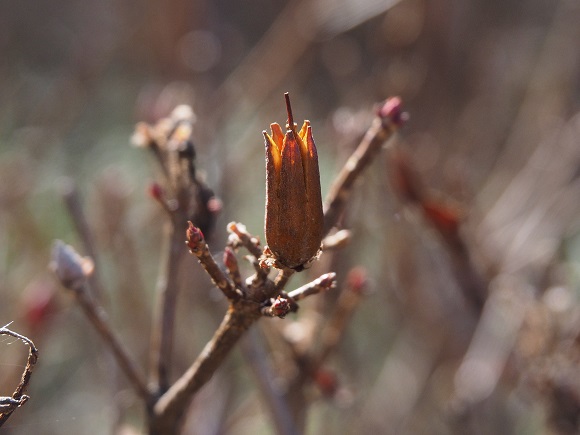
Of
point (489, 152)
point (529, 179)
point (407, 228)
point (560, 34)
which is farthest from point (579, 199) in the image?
point (560, 34)

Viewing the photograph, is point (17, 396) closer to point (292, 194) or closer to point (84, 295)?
point (84, 295)

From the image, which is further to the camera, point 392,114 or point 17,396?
point 392,114

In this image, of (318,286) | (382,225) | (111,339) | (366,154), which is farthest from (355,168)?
(382,225)

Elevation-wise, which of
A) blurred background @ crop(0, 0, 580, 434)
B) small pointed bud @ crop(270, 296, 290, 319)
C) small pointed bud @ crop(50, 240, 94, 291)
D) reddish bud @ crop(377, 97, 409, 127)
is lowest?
blurred background @ crop(0, 0, 580, 434)

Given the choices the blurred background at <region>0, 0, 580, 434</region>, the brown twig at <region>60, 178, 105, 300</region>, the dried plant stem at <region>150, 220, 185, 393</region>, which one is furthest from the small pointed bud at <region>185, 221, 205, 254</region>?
the blurred background at <region>0, 0, 580, 434</region>

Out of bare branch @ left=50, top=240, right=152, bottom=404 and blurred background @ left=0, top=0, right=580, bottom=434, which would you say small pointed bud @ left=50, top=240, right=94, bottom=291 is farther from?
blurred background @ left=0, top=0, right=580, bottom=434

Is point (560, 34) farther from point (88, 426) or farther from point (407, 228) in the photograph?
point (88, 426)
